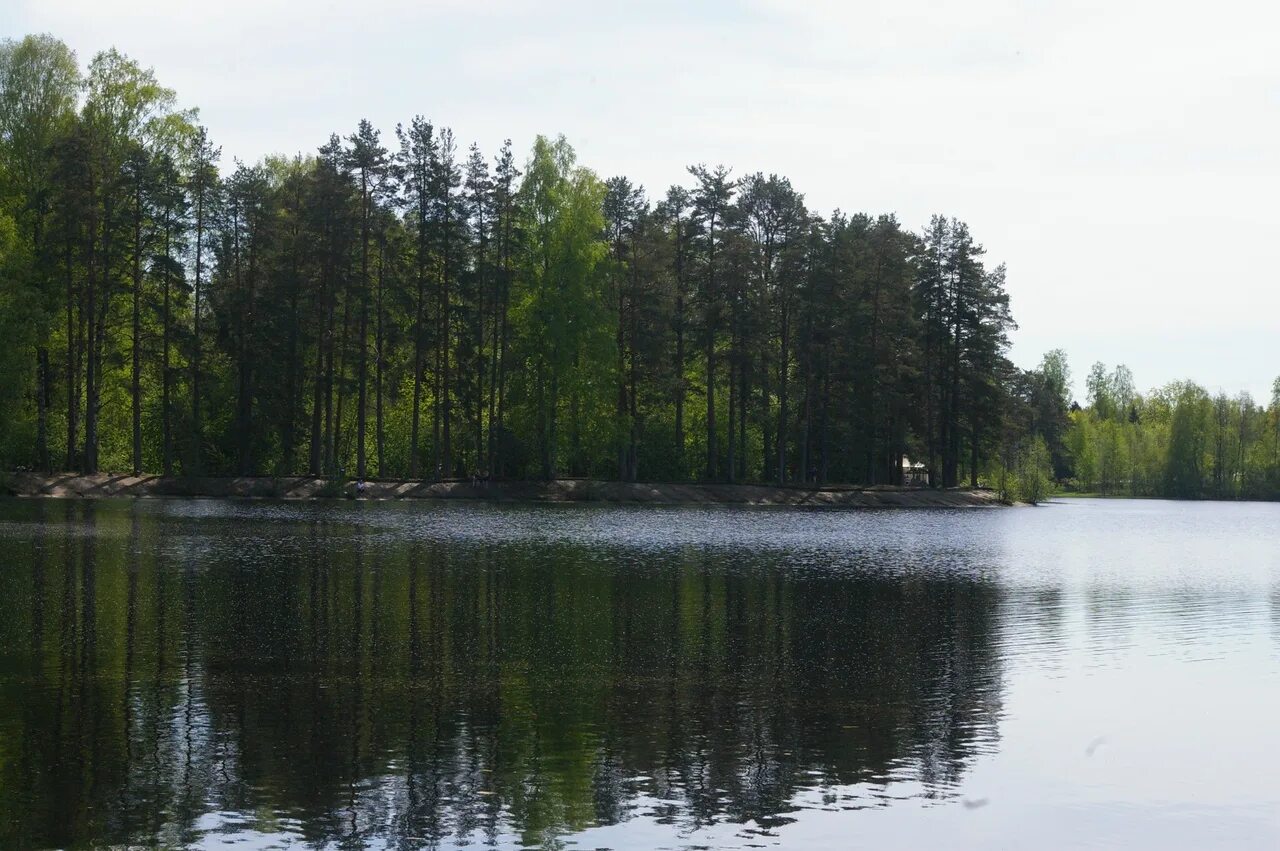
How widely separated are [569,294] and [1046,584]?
47.9 meters

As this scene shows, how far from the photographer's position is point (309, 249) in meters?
76.9

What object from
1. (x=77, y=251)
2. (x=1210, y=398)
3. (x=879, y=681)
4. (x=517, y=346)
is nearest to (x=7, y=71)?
(x=77, y=251)

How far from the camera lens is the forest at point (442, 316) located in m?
72.5

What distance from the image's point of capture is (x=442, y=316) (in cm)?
8250

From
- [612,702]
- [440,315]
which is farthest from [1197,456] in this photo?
[612,702]

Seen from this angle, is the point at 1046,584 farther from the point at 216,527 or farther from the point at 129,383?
the point at 129,383

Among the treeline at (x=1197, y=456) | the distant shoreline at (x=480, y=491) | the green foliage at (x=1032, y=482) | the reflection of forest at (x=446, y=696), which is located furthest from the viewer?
the treeline at (x=1197, y=456)

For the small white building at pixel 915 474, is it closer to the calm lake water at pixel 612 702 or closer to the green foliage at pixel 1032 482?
the green foliage at pixel 1032 482

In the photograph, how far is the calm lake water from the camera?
1379 centimetres

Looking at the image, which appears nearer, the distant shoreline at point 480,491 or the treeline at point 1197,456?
the distant shoreline at point 480,491

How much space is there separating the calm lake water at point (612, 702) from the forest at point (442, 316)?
113 ft

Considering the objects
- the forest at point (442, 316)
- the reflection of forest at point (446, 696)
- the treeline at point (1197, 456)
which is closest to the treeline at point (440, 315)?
the forest at point (442, 316)

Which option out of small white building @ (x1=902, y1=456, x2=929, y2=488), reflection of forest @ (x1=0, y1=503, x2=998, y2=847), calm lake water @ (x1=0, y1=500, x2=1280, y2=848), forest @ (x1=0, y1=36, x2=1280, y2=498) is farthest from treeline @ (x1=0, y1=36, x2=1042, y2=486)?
reflection of forest @ (x1=0, y1=503, x2=998, y2=847)

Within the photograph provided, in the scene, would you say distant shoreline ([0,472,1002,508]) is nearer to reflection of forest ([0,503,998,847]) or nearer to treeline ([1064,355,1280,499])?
reflection of forest ([0,503,998,847])
